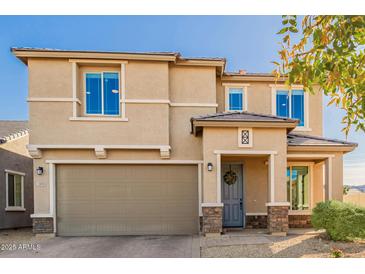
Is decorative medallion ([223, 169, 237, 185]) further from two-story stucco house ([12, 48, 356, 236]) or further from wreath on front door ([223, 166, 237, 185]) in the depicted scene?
two-story stucco house ([12, 48, 356, 236])

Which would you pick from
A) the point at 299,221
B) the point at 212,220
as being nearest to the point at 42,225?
the point at 212,220

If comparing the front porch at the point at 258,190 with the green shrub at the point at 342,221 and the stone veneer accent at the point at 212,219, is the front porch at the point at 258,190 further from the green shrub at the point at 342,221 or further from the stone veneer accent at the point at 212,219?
the green shrub at the point at 342,221

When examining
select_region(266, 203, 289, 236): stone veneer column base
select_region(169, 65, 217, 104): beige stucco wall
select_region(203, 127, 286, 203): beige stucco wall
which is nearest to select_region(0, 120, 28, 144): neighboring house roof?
select_region(169, 65, 217, 104): beige stucco wall

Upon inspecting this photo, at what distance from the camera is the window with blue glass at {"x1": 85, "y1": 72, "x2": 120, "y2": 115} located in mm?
9641

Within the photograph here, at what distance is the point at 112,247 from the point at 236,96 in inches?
270

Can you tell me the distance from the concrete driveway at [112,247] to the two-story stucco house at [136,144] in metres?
0.65

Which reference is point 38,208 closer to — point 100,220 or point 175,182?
point 100,220

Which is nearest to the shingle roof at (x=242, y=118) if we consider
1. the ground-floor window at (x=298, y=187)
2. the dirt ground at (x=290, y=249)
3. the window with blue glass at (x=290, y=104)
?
the window with blue glass at (x=290, y=104)

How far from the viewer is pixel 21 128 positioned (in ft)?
43.5

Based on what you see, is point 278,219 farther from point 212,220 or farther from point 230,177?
point 230,177

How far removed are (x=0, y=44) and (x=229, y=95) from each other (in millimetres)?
7922

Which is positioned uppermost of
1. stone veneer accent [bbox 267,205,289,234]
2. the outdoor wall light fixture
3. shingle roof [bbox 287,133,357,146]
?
shingle roof [bbox 287,133,357,146]

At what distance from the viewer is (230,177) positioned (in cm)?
1040
